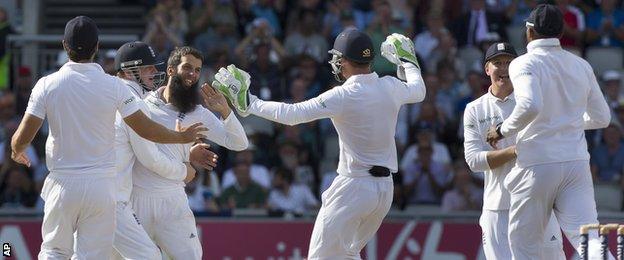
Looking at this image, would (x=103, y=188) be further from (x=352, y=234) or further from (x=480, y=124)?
(x=480, y=124)

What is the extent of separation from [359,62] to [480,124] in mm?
1073

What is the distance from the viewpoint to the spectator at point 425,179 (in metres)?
17.4

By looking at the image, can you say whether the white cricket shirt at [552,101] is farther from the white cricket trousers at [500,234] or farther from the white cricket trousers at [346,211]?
the white cricket trousers at [346,211]

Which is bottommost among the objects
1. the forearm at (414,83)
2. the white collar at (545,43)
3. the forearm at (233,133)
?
the forearm at (233,133)

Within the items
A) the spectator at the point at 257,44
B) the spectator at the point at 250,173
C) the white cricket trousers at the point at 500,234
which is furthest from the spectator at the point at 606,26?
the white cricket trousers at the point at 500,234

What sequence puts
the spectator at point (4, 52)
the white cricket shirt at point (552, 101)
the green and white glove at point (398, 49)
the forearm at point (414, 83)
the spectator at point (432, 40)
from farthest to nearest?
the spectator at point (4, 52)
the spectator at point (432, 40)
the green and white glove at point (398, 49)
the forearm at point (414, 83)
the white cricket shirt at point (552, 101)

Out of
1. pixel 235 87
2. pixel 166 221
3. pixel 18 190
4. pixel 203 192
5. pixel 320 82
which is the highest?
pixel 235 87

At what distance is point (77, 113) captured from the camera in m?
10.3

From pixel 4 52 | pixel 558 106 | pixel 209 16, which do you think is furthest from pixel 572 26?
pixel 558 106

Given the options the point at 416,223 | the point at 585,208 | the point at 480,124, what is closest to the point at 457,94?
the point at 416,223

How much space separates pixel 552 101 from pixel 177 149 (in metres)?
3.02

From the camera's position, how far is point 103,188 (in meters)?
10.4

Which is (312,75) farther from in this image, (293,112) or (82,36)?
(82,36)

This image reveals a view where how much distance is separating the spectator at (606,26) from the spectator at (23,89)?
24.2 feet
